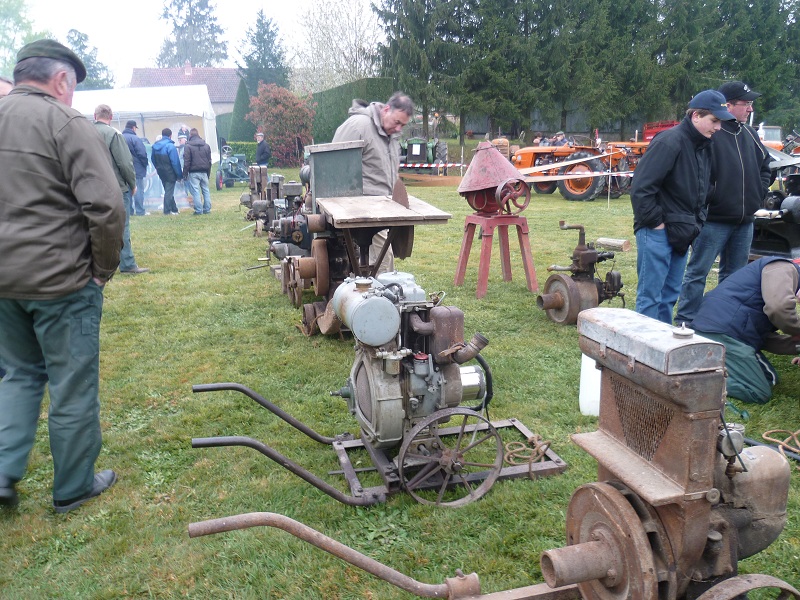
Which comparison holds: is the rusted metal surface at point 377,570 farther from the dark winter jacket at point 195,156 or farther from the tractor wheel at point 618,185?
the tractor wheel at point 618,185

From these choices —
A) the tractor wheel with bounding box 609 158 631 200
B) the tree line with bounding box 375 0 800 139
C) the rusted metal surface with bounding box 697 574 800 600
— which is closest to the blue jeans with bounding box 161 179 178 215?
the tractor wheel with bounding box 609 158 631 200

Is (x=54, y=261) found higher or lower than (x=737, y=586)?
higher

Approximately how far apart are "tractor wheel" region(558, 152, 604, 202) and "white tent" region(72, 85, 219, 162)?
39.5 ft

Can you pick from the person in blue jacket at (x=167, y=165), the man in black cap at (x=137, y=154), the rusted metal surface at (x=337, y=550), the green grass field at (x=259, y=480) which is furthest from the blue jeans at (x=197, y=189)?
the rusted metal surface at (x=337, y=550)

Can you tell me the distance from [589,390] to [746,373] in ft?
3.20

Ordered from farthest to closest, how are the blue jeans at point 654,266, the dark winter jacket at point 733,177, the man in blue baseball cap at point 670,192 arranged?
the dark winter jacket at point 733,177, the blue jeans at point 654,266, the man in blue baseball cap at point 670,192

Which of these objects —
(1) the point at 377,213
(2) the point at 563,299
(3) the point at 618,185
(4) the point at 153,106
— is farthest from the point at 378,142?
(4) the point at 153,106

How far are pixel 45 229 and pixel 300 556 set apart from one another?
1757mm

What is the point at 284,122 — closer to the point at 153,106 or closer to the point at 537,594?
the point at 153,106

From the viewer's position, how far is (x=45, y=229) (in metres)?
2.74

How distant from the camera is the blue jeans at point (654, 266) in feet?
14.3

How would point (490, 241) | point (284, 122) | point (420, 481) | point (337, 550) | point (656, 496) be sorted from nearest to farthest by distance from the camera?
point (656, 496)
point (337, 550)
point (420, 481)
point (490, 241)
point (284, 122)

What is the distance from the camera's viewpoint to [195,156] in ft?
41.4

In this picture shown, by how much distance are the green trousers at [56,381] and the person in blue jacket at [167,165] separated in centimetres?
1052
